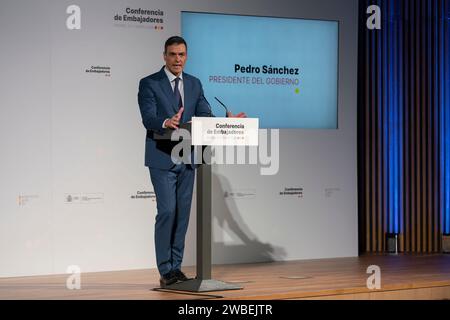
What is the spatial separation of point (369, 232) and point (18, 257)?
13.2 ft

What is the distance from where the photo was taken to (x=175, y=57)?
6.46 meters

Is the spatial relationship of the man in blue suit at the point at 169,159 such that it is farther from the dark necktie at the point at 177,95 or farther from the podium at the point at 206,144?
the podium at the point at 206,144

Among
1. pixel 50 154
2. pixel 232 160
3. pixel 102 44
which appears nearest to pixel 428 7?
pixel 232 160

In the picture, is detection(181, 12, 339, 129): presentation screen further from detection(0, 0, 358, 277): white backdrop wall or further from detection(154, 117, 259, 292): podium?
detection(154, 117, 259, 292): podium

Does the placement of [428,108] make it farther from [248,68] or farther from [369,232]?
[248,68]

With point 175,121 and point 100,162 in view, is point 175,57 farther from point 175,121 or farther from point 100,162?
point 100,162

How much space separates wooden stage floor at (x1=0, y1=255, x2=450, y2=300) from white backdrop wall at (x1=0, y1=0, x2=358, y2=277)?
0.29 metres

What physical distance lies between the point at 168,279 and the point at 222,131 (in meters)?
1.22

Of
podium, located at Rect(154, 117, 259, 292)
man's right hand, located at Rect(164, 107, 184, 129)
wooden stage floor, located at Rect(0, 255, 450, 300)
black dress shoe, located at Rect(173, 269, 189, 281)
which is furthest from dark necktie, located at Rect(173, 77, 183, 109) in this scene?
wooden stage floor, located at Rect(0, 255, 450, 300)

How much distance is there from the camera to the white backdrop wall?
7.66 metres

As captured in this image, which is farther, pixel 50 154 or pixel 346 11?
pixel 346 11

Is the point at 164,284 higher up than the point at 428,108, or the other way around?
the point at 428,108

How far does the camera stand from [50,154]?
306 inches

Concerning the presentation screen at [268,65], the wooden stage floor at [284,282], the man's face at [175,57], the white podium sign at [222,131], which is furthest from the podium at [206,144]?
the presentation screen at [268,65]
